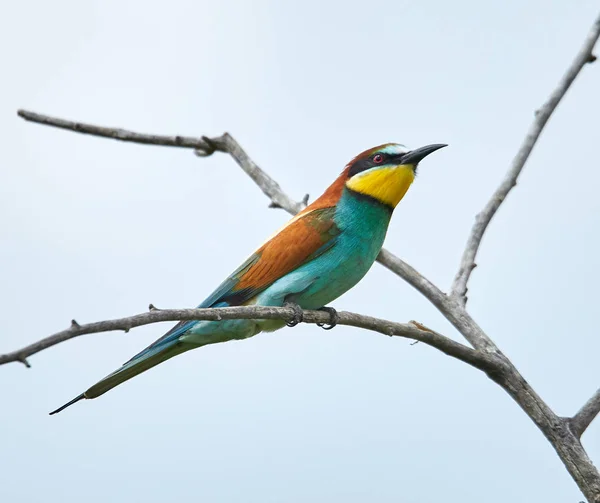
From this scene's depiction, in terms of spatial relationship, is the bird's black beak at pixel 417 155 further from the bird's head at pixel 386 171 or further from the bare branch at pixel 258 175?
the bare branch at pixel 258 175

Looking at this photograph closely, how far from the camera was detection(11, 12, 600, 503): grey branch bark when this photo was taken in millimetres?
4070

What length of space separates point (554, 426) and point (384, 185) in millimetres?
1942

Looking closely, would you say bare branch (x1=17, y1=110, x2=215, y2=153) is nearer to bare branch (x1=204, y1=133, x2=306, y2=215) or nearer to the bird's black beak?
bare branch (x1=204, y1=133, x2=306, y2=215)

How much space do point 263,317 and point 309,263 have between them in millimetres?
1286

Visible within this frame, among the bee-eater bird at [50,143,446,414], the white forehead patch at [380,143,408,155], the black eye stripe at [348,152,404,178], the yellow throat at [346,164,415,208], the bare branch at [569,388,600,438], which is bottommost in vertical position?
the bare branch at [569,388,600,438]

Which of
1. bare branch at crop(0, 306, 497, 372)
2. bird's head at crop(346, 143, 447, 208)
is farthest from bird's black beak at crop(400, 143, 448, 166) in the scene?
bare branch at crop(0, 306, 497, 372)

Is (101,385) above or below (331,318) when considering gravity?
below

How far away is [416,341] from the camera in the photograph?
4.30m

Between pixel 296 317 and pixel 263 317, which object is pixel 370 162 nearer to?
pixel 296 317

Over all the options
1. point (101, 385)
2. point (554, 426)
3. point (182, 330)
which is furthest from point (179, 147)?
point (554, 426)

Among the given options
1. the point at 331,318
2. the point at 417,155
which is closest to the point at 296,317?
the point at 331,318

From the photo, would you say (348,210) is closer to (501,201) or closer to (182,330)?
(501,201)

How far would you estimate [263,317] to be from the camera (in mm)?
3934

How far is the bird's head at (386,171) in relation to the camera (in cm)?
552
